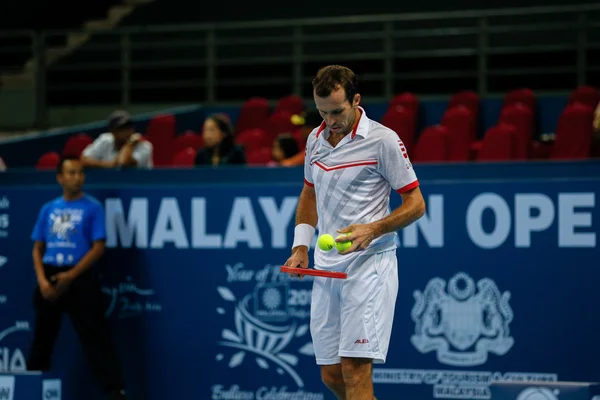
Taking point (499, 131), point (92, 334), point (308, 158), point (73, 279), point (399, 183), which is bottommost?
point (92, 334)

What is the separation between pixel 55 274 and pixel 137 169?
96 cm

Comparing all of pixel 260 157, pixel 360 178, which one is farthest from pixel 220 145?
pixel 360 178

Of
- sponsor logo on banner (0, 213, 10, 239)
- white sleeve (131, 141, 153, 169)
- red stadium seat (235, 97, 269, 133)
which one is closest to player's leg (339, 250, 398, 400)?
sponsor logo on banner (0, 213, 10, 239)

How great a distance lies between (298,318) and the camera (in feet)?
22.9

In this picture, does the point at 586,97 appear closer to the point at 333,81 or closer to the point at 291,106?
the point at 291,106

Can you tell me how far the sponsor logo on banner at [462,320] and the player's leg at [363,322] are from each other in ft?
→ 6.55

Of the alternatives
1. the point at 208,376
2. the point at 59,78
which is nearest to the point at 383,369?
the point at 208,376

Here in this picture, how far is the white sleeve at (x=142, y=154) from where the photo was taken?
8.44m

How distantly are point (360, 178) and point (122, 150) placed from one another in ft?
13.7

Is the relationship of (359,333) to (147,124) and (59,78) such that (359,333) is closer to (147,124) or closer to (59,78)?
(147,124)

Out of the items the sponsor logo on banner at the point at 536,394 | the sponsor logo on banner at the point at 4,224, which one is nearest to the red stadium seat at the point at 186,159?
the sponsor logo on banner at the point at 4,224

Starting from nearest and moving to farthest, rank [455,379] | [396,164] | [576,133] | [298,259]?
[396,164], [298,259], [455,379], [576,133]

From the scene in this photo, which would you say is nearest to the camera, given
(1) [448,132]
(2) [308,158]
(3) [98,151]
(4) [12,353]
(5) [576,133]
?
(2) [308,158]

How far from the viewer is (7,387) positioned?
20.2ft
